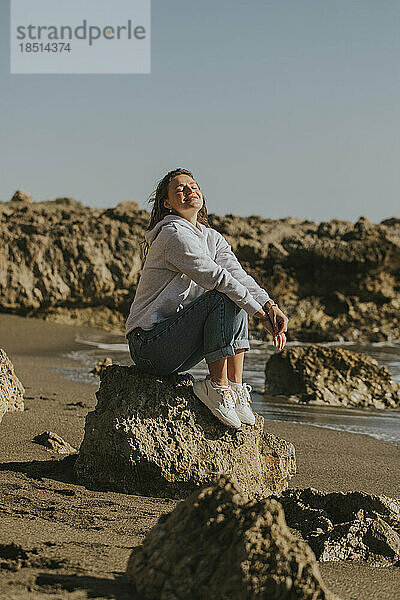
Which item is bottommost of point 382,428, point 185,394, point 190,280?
point 382,428

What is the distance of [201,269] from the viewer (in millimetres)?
3639

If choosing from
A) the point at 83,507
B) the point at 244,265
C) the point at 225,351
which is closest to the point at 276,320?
the point at 225,351

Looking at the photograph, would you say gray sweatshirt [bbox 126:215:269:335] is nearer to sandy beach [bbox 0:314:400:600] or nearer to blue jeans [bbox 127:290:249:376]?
blue jeans [bbox 127:290:249:376]

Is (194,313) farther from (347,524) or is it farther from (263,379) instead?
(263,379)

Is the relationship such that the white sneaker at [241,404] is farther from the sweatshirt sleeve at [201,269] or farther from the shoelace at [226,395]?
the sweatshirt sleeve at [201,269]

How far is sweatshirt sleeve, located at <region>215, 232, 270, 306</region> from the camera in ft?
12.6

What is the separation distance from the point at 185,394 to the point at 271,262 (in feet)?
48.9

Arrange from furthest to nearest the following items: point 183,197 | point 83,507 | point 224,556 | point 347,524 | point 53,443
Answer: point 53,443
point 183,197
point 83,507
point 347,524
point 224,556

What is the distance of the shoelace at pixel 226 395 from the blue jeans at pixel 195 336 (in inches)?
5.9

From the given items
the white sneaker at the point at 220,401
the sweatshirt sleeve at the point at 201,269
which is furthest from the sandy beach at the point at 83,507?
the sweatshirt sleeve at the point at 201,269

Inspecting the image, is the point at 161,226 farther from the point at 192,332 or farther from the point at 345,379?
the point at 345,379

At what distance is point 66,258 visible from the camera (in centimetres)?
1606

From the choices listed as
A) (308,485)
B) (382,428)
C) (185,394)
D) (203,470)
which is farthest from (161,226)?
(382,428)

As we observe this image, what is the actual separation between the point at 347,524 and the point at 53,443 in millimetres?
2072
